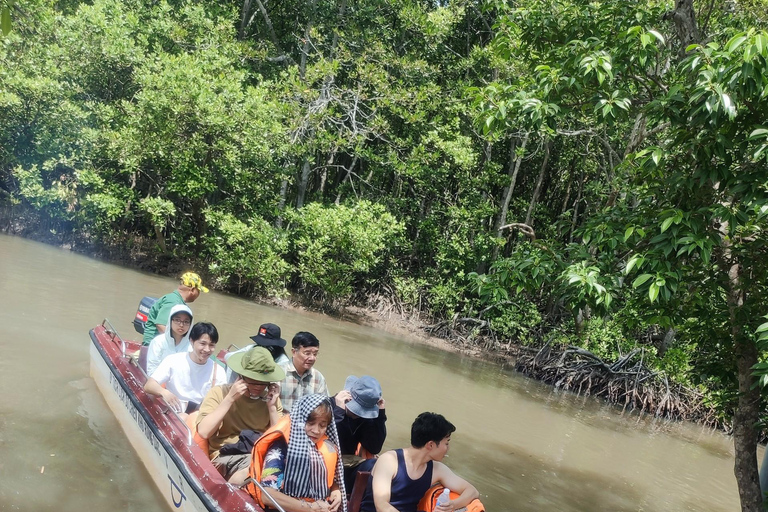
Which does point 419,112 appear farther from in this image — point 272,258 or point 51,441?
point 51,441

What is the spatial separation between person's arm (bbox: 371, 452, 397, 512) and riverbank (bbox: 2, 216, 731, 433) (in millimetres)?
9833

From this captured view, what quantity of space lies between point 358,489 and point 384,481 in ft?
1.32

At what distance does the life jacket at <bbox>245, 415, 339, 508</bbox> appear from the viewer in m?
3.51

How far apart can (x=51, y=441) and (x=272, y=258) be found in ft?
32.8

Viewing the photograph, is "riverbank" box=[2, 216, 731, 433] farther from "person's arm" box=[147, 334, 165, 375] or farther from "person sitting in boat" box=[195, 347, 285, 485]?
"person sitting in boat" box=[195, 347, 285, 485]

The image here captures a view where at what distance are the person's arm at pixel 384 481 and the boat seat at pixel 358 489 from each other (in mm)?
262

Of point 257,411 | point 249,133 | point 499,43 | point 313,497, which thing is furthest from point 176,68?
point 313,497

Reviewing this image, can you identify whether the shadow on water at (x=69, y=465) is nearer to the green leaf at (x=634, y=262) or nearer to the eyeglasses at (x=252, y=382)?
the eyeglasses at (x=252, y=382)

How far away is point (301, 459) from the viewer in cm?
350

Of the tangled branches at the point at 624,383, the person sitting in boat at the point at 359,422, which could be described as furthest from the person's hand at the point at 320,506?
the tangled branches at the point at 624,383

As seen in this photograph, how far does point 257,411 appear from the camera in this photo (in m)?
4.33

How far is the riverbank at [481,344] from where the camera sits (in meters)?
12.1

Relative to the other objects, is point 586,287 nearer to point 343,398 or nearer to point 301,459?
point 343,398

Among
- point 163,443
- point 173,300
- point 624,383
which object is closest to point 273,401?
point 163,443
